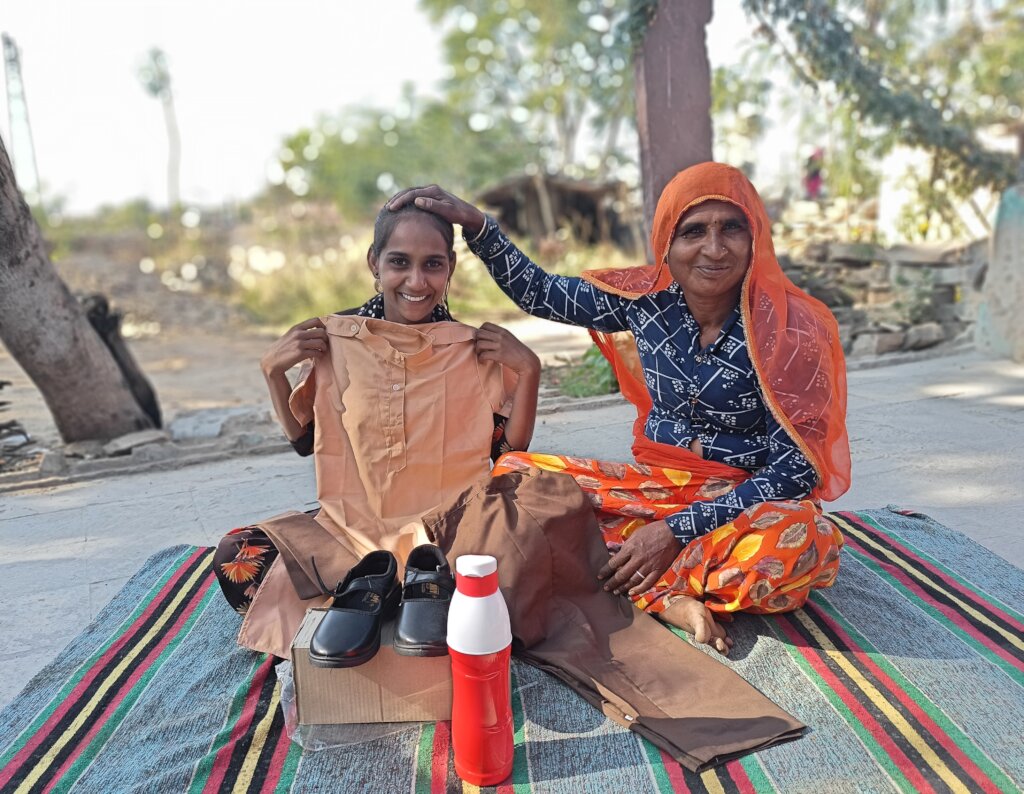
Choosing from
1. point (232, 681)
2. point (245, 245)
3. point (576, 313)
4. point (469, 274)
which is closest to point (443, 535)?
point (232, 681)

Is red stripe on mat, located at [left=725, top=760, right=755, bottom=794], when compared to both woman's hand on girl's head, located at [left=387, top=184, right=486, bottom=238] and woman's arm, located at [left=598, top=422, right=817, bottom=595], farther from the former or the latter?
woman's hand on girl's head, located at [left=387, top=184, right=486, bottom=238]

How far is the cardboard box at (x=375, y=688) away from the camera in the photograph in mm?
1765

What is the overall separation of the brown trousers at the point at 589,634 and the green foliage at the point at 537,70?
20.5 meters

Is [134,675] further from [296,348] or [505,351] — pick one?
[505,351]

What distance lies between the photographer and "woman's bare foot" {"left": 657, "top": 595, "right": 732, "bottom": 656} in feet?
6.84

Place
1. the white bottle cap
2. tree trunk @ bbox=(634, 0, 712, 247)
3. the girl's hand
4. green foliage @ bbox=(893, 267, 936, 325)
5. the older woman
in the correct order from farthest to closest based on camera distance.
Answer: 1. green foliage @ bbox=(893, 267, 936, 325)
2. tree trunk @ bbox=(634, 0, 712, 247)
3. the girl's hand
4. the older woman
5. the white bottle cap

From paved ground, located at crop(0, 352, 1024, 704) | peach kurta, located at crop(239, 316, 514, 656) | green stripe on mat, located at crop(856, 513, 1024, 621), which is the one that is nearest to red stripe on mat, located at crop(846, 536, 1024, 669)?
green stripe on mat, located at crop(856, 513, 1024, 621)

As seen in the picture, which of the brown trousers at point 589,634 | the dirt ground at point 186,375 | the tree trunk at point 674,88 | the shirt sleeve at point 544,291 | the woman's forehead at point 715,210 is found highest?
the tree trunk at point 674,88

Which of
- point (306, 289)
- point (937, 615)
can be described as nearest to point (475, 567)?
point (937, 615)

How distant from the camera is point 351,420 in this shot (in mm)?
2326

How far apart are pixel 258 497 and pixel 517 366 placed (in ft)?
6.18

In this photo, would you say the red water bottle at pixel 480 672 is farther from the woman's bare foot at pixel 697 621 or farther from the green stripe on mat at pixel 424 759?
the woman's bare foot at pixel 697 621

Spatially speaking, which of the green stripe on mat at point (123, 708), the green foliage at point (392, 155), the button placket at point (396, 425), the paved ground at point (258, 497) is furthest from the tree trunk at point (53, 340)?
the green foliage at point (392, 155)

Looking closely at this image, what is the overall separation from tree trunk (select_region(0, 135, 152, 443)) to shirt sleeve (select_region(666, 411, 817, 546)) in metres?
3.89
